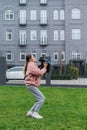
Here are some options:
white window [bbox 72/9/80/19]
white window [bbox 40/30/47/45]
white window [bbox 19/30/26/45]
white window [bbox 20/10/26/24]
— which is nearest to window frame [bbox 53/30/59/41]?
white window [bbox 40/30/47/45]

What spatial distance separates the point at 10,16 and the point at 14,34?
256 centimetres

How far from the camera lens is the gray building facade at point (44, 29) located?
53.0 metres

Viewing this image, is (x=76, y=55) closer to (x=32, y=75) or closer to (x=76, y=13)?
(x=76, y=13)

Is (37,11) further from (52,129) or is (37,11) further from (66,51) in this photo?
(52,129)

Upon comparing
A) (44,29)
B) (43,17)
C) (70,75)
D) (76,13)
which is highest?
(76,13)

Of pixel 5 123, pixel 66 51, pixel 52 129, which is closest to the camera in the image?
pixel 52 129

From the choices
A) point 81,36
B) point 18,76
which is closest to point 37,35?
point 81,36

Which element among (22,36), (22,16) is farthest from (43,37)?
(22,16)

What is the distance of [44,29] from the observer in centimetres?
5369

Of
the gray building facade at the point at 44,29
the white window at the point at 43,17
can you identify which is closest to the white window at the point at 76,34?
the gray building facade at the point at 44,29

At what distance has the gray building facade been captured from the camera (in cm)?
5303

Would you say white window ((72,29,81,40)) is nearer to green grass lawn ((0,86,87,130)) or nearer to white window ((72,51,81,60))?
white window ((72,51,81,60))

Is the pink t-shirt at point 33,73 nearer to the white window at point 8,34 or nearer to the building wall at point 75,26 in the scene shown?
the building wall at point 75,26

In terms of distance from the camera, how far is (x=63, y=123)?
8922mm
